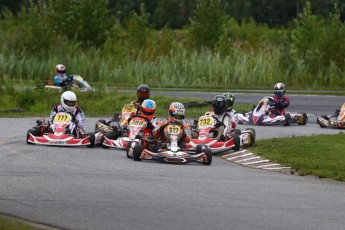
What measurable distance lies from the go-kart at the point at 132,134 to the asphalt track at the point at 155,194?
1017 mm

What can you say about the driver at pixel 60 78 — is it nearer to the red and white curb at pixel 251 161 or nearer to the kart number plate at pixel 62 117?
the kart number plate at pixel 62 117

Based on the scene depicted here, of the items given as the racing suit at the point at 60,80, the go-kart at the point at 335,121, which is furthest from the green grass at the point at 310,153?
the racing suit at the point at 60,80

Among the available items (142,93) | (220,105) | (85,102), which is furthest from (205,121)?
(85,102)

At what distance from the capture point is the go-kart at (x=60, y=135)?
66.3 ft

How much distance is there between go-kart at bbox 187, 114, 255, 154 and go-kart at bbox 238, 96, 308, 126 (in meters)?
5.81

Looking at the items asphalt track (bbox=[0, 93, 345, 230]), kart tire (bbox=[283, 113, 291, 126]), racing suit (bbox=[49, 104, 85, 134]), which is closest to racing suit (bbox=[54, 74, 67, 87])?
kart tire (bbox=[283, 113, 291, 126])

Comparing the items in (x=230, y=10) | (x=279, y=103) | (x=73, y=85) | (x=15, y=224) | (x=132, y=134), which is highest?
(x=230, y=10)

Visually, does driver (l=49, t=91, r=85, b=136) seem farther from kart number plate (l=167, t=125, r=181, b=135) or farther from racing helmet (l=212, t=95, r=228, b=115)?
kart number plate (l=167, t=125, r=181, b=135)

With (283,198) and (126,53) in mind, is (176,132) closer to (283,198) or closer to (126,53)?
(283,198)

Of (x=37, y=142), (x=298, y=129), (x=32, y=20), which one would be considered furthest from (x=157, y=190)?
(x=32, y=20)

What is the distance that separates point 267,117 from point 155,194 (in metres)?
14.2

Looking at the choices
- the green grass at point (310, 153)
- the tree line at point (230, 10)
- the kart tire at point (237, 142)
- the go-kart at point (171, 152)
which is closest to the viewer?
the green grass at point (310, 153)

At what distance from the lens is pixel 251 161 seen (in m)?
18.3

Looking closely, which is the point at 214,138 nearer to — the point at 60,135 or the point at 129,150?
the point at 129,150
